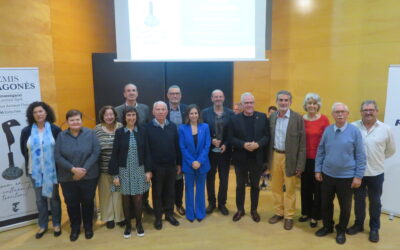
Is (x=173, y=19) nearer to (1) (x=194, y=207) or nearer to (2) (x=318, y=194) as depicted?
(1) (x=194, y=207)

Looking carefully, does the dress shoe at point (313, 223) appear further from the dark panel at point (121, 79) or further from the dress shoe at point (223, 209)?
the dark panel at point (121, 79)

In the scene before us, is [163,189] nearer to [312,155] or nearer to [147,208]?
[147,208]

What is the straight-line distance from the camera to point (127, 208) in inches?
128

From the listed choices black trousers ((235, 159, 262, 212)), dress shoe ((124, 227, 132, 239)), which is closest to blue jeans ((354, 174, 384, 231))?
black trousers ((235, 159, 262, 212))

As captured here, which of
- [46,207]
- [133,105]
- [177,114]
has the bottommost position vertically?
[46,207]

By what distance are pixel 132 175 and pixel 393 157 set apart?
2.93 metres

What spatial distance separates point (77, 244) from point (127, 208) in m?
0.59

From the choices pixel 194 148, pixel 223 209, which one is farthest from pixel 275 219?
pixel 194 148

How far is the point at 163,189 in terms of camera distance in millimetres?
3492

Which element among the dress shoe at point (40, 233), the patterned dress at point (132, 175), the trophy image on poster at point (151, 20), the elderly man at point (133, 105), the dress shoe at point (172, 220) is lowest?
the dress shoe at point (40, 233)

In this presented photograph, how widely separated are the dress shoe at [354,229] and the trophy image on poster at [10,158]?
3.60 m

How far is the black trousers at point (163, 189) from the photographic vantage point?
3.31 meters

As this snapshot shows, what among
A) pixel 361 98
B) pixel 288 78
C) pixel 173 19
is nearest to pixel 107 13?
pixel 173 19

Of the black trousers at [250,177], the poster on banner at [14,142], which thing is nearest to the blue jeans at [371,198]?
the black trousers at [250,177]
